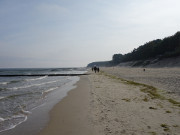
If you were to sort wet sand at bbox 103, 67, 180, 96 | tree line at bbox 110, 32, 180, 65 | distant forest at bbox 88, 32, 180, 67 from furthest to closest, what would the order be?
tree line at bbox 110, 32, 180, 65 < distant forest at bbox 88, 32, 180, 67 < wet sand at bbox 103, 67, 180, 96

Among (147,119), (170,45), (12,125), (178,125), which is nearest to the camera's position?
(178,125)

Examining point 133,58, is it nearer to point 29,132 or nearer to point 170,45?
point 170,45

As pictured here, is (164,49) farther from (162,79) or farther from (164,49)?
(162,79)

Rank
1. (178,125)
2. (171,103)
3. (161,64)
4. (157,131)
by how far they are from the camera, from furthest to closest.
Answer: (161,64), (171,103), (178,125), (157,131)

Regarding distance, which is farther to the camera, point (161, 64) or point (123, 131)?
point (161, 64)

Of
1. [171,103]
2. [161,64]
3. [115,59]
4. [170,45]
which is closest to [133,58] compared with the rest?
[170,45]

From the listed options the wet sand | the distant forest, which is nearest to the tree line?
the distant forest

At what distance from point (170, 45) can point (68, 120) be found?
77.4 m

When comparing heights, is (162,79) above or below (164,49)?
below

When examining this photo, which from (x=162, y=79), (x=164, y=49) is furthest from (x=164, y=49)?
(x=162, y=79)

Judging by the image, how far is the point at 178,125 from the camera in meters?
6.58

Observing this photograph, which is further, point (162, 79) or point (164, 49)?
point (164, 49)

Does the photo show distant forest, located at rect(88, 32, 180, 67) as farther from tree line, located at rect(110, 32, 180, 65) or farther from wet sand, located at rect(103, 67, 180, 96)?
wet sand, located at rect(103, 67, 180, 96)

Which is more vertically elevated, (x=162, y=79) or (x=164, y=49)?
(x=164, y=49)
